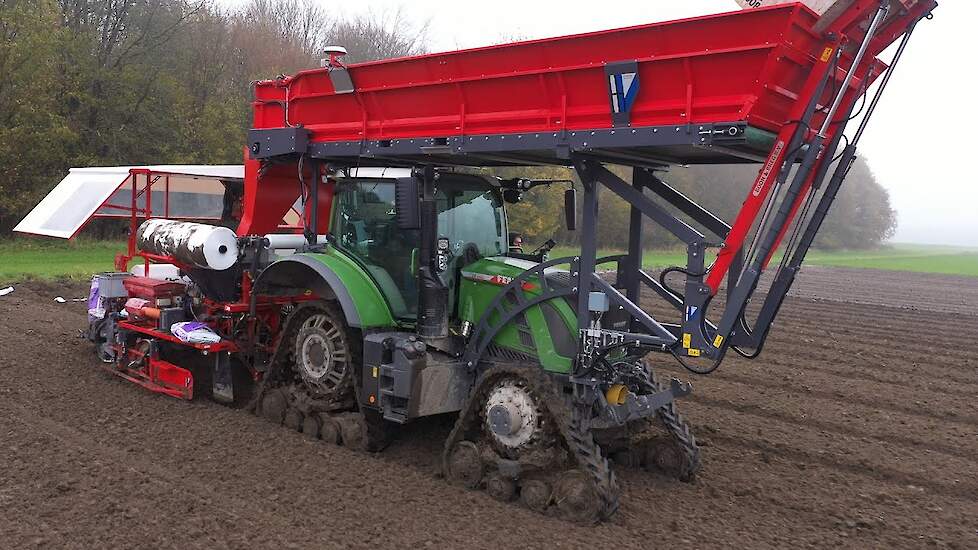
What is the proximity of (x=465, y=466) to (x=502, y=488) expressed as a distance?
36cm

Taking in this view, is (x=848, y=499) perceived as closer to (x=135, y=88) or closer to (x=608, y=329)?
(x=608, y=329)

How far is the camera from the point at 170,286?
777 cm

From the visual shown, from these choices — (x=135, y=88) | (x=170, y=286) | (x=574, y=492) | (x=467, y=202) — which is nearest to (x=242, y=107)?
(x=135, y=88)

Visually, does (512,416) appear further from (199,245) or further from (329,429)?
(199,245)

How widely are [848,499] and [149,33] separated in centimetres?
2935

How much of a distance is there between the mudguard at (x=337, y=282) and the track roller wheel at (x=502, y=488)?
1.54 m

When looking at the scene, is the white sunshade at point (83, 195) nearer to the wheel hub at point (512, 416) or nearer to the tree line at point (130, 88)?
the wheel hub at point (512, 416)

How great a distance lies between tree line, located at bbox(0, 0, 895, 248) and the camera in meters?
21.9

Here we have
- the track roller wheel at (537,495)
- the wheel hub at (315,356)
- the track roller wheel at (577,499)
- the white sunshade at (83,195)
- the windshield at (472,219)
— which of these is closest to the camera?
the track roller wheel at (577,499)

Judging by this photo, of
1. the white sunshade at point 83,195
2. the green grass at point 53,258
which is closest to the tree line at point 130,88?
the green grass at point 53,258

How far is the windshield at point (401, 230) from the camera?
5922 millimetres

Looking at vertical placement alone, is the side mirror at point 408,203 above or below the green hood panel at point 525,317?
above

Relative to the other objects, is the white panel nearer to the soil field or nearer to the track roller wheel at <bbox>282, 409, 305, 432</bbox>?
the soil field

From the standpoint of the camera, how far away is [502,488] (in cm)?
500
